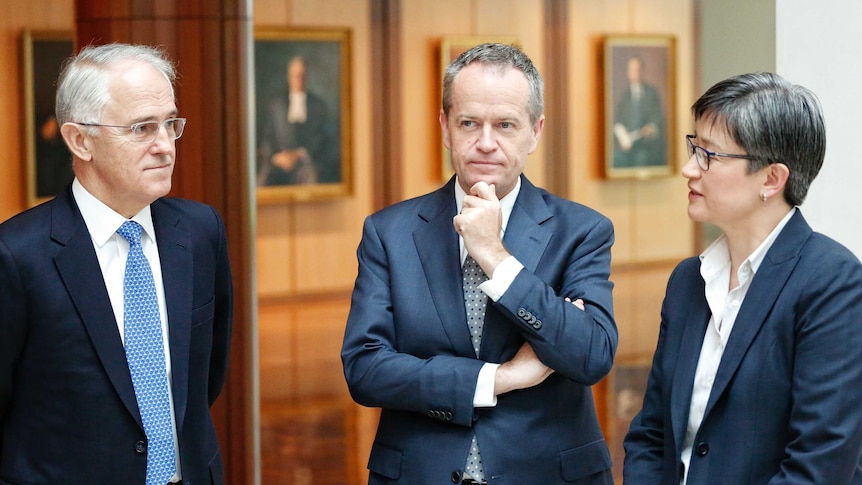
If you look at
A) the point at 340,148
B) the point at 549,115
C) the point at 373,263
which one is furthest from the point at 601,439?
the point at 549,115

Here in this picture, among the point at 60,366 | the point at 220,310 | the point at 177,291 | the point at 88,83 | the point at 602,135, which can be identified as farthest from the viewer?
the point at 602,135

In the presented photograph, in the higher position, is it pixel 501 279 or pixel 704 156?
pixel 704 156

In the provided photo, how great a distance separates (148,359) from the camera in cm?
312

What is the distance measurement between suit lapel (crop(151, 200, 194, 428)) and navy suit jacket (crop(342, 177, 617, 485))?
468 mm

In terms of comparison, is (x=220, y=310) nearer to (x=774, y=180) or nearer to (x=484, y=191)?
(x=484, y=191)

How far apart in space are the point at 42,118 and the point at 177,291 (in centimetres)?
687

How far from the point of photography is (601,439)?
10.8 ft

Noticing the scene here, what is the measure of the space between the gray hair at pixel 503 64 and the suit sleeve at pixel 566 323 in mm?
508

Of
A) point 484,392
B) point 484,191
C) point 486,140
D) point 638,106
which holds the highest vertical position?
point 638,106

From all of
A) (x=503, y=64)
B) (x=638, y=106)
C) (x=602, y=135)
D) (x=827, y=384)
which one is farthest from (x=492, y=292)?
(x=638, y=106)

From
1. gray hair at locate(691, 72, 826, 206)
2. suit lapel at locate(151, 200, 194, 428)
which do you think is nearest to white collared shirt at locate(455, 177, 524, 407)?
gray hair at locate(691, 72, 826, 206)

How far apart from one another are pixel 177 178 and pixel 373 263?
99.7 inches

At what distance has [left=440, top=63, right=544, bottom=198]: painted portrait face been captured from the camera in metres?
3.14

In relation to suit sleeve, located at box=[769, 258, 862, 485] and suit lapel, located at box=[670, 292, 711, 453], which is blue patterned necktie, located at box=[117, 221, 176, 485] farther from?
suit sleeve, located at box=[769, 258, 862, 485]
